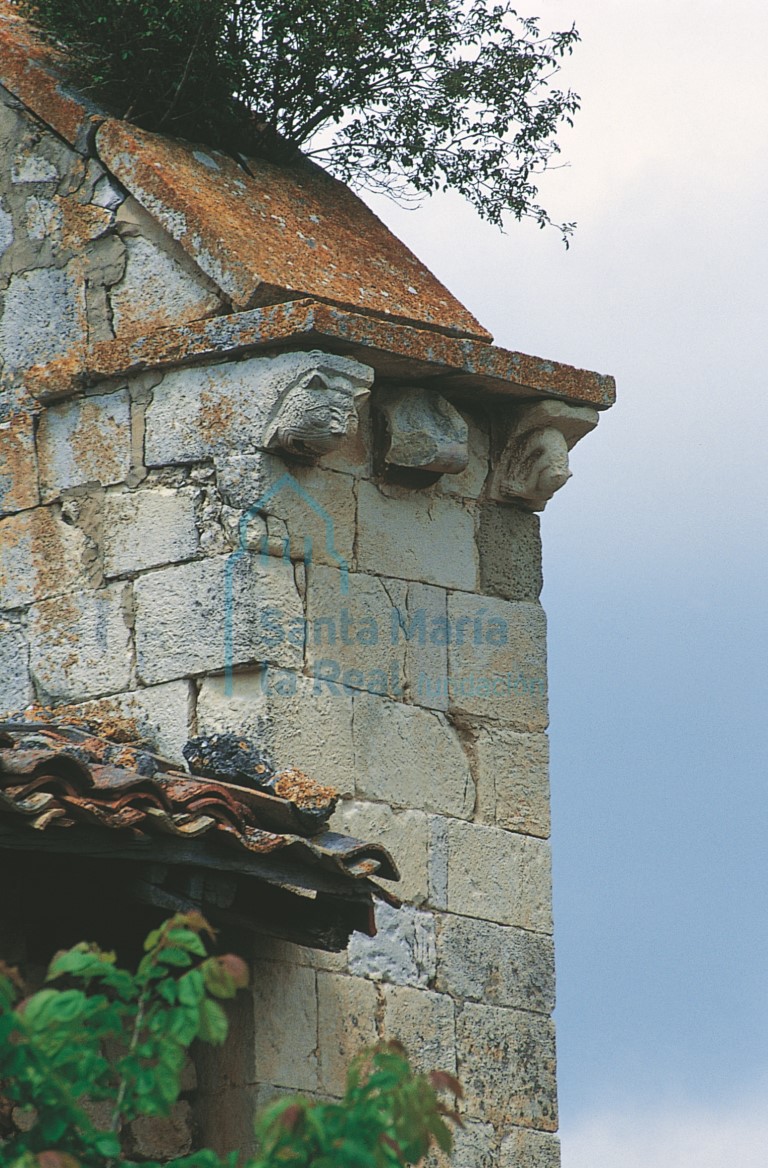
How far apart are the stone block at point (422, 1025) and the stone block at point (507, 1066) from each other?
5 cm

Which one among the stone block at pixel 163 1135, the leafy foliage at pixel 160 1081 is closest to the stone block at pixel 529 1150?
the stone block at pixel 163 1135

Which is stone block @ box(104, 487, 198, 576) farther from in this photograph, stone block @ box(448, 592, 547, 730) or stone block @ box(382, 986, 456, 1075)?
stone block @ box(382, 986, 456, 1075)

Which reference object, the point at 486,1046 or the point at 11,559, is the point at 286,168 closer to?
the point at 11,559

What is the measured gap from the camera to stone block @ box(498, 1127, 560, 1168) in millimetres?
6367

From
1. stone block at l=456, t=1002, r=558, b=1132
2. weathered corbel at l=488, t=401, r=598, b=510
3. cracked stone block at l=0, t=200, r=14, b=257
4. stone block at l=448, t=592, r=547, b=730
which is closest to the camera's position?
stone block at l=456, t=1002, r=558, b=1132

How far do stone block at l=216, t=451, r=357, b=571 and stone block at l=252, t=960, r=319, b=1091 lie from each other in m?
1.21

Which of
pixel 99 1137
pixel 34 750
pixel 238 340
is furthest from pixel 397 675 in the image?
pixel 99 1137

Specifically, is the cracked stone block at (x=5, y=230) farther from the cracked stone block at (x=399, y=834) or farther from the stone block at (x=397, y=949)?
the stone block at (x=397, y=949)

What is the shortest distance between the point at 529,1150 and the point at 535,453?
7.00 ft

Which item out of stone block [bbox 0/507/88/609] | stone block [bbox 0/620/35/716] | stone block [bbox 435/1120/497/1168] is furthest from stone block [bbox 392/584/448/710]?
stone block [bbox 435/1120/497/1168]

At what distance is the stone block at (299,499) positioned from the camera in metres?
6.22

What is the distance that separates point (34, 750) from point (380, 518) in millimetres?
1648

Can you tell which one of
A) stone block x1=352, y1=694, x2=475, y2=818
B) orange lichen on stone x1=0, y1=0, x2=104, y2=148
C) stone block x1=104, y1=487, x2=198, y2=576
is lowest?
stone block x1=352, y1=694, x2=475, y2=818

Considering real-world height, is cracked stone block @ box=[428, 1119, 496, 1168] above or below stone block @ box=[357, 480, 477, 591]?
below
